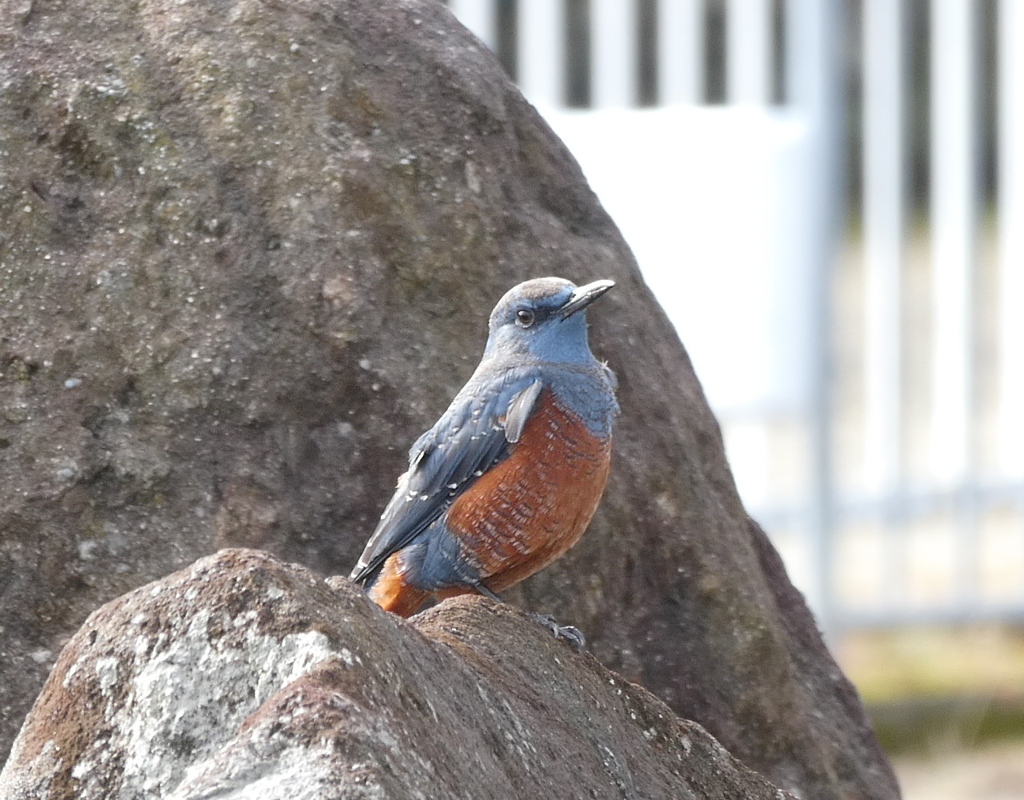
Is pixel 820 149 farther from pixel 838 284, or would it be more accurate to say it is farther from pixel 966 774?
pixel 966 774

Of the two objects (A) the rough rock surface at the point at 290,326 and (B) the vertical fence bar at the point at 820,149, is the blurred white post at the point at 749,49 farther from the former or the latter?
(A) the rough rock surface at the point at 290,326

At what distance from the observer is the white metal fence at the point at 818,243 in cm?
891

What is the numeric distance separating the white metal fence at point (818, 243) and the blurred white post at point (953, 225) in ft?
0.04

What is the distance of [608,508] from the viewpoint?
183 inches

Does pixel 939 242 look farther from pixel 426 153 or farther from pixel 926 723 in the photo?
pixel 426 153

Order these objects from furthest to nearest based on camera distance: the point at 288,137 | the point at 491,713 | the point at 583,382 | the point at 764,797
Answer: the point at 288,137 < the point at 583,382 < the point at 764,797 < the point at 491,713

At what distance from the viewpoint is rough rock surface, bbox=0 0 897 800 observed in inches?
166

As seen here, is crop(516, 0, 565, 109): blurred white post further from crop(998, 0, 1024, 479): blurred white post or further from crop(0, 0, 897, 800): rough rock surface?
crop(0, 0, 897, 800): rough rock surface

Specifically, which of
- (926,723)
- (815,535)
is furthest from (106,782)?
(926,723)

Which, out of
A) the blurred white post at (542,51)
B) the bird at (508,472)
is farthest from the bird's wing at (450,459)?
the blurred white post at (542,51)

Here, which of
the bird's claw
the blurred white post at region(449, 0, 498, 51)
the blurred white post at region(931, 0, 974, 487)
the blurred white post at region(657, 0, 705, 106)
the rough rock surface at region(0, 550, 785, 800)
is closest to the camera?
the rough rock surface at region(0, 550, 785, 800)

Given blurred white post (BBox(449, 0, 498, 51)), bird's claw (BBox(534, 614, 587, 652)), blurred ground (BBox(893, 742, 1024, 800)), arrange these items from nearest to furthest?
1. bird's claw (BBox(534, 614, 587, 652))
2. blurred white post (BBox(449, 0, 498, 51))
3. blurred ground (BBox(893, 742, 1024, 800))

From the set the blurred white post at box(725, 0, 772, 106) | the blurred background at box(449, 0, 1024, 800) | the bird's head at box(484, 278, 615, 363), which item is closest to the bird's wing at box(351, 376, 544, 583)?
the bird's head at box(484, 278, 615, 363)

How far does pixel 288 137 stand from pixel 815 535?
587cm
